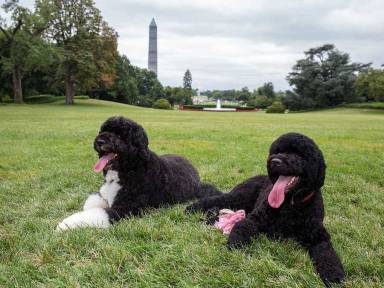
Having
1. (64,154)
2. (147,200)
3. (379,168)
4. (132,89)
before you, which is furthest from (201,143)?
(132,89)

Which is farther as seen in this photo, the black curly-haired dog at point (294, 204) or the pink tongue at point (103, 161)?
the pink tongue at point (103, 161)

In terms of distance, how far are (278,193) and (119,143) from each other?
2.14 metres

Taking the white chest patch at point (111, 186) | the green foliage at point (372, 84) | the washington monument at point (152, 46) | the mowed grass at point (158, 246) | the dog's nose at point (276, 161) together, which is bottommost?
the mowed grass at point (158, 246)

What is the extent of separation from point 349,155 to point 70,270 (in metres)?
9.24

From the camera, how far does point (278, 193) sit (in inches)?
157

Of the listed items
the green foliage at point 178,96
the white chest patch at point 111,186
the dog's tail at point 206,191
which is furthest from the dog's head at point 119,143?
the green foliage at point 178,96

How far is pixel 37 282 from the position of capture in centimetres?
330

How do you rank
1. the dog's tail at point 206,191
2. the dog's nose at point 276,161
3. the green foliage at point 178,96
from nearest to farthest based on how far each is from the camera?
the dog's nose at point 276,161, the dog's tail at point 206,191, the green foliage at point 178,96

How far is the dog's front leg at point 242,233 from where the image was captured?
13.3ft

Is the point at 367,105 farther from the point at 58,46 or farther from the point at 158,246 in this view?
the point at 158,246

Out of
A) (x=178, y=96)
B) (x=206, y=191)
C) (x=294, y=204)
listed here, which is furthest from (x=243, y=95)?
(x=294, y=204)

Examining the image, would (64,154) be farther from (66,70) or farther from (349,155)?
(66,70)

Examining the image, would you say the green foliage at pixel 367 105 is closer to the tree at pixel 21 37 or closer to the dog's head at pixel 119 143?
the tree at pixel 21 37

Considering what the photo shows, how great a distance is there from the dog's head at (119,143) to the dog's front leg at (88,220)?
1.78 feet
